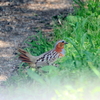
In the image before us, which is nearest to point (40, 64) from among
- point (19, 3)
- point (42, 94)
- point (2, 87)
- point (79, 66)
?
point (2, 87)

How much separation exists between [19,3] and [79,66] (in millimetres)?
5369

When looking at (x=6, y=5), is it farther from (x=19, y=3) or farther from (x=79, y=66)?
(x=79, y=66)

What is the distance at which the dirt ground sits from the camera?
8.61 meters

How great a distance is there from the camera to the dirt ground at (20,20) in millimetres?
8609

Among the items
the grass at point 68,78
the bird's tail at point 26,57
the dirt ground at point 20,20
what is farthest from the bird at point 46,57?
the dirt ground at point 20,20

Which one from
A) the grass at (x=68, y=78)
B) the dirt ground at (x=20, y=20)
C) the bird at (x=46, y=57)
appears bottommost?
the grass at (x=68, y=78)

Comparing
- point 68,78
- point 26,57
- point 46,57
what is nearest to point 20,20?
point 26,57

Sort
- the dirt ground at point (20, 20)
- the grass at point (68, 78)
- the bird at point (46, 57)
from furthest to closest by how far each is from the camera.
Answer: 1. the dirt ground at point (20, 20)
2. the bird at point (46, 57)
3. the grass at point (68, 78)

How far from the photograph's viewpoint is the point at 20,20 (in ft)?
33.4

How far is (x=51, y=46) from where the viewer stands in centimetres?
841

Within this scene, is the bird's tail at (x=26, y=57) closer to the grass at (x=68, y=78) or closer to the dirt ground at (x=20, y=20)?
the grass at (x=68, y=78)

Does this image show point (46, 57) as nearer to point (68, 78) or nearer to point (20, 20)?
point (68, 78)

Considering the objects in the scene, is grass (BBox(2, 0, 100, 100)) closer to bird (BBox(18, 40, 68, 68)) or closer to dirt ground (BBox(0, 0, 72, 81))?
bird (BBox(18, 40, 68, 68))

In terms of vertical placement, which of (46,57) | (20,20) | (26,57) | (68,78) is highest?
(20,20)
